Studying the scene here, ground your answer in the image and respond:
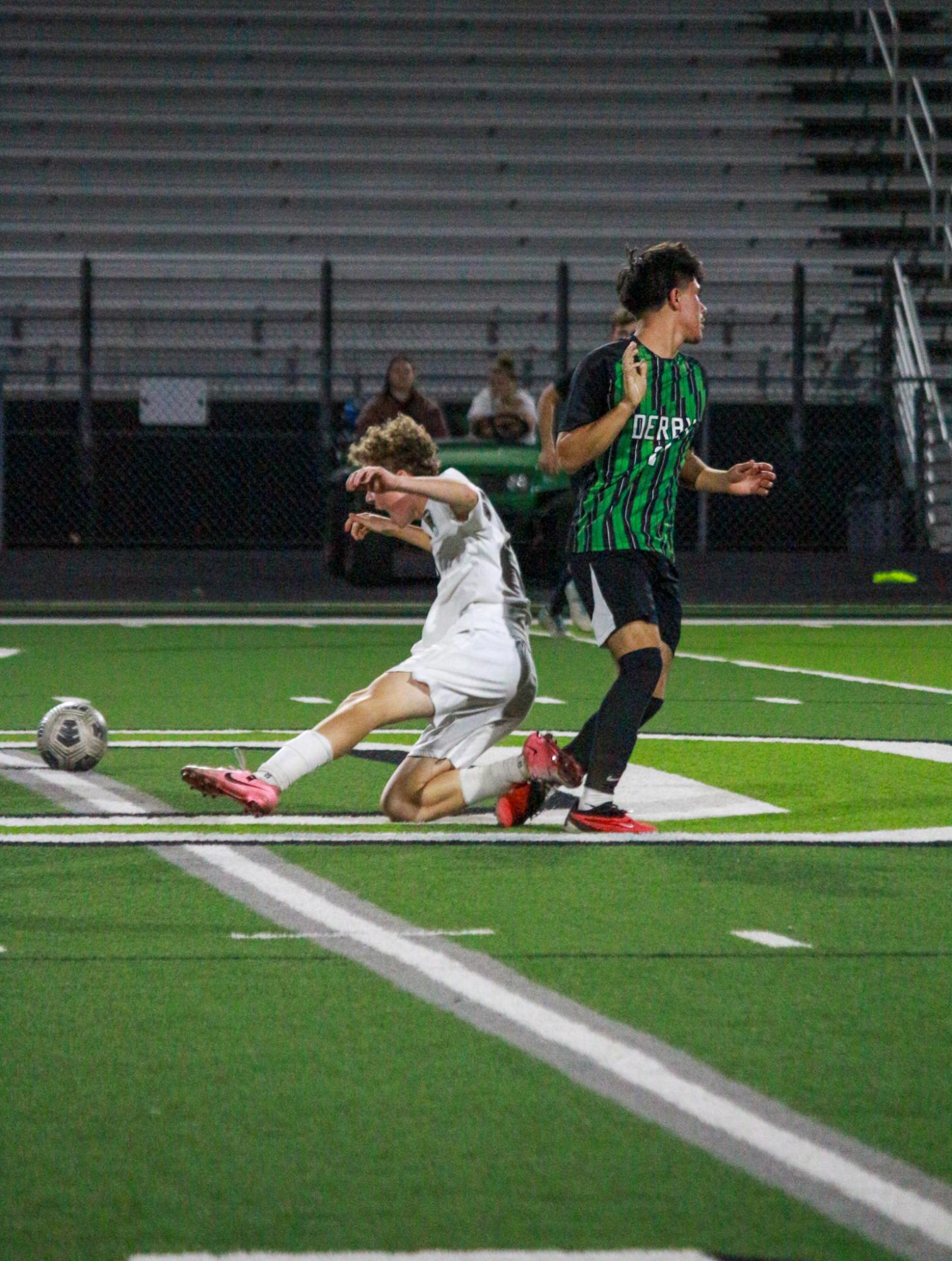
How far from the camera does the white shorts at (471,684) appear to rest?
7145 millimetres

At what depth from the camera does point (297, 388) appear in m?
24.5

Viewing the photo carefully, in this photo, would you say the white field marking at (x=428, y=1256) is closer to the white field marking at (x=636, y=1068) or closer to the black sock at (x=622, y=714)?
the white field marking at (x=636, y=1068)

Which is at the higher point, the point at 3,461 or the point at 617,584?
the point at 3,461

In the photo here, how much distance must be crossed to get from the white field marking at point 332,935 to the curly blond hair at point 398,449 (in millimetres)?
1812

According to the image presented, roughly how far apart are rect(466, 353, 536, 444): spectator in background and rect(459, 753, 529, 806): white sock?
34.8ft

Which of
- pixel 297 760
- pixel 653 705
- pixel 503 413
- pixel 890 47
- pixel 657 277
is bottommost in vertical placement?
pixel 297 760

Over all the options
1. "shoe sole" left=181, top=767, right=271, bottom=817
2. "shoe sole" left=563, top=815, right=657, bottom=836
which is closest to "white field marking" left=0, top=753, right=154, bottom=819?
"shoe sole" left=181, top=767, right=271, bottom=817

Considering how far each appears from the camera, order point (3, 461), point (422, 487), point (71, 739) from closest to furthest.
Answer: point (422, 487) < point (71, 739) < point (3, 461)

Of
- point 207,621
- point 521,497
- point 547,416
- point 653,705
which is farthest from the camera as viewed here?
point 521,497

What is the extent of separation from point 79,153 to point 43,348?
325 cm

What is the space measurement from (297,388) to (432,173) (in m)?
3.63

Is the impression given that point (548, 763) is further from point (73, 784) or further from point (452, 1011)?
point (452, 1011)

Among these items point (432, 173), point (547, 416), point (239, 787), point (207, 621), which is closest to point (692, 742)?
point (239, 787)

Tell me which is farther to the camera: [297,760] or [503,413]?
[503,413]
